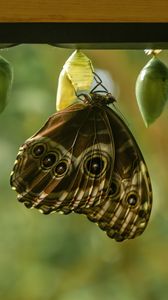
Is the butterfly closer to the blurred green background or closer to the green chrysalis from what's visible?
the green chrysalis

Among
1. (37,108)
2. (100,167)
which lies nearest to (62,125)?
(100,167)

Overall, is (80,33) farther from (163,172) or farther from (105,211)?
(163,172)
